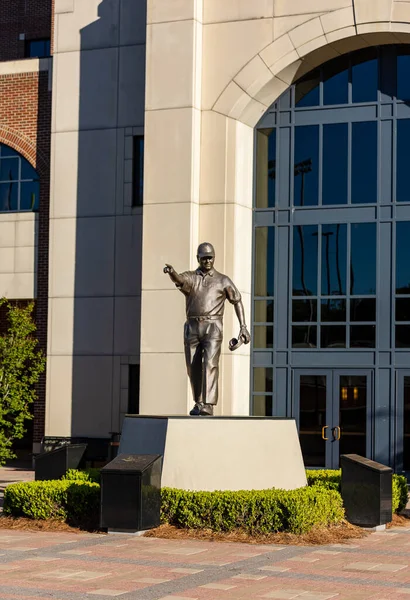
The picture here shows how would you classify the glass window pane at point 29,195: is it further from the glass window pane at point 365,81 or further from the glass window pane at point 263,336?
the glass window pane at point 365,81

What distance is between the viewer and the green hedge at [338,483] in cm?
1561

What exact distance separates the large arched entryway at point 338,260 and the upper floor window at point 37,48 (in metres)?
A: 16.4

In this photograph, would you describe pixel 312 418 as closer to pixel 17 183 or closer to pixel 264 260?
pixel 264 260

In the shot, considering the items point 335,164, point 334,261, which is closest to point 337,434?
point 334,261

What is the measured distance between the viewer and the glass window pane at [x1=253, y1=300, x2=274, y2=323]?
23.9m

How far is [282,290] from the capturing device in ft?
78.2

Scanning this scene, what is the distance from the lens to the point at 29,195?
28.0 m

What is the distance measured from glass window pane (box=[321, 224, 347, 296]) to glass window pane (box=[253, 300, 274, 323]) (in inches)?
50.7

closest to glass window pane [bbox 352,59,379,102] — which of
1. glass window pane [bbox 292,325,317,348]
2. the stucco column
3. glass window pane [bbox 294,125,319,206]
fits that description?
glass window pane [bbox 294,125,319,206]

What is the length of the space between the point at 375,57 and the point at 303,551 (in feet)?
45.9

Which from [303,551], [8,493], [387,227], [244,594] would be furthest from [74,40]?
[244,594]

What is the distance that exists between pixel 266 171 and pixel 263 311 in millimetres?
3148

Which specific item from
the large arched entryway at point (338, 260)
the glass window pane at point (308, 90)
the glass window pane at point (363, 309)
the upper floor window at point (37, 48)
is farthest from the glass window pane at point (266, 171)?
the upper floor window at point (37, 48)

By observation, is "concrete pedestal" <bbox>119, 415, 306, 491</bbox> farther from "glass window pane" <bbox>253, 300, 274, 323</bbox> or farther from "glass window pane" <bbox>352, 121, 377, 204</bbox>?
"glass window pane" <bbox>352, 121, 377, 204</bbox>
